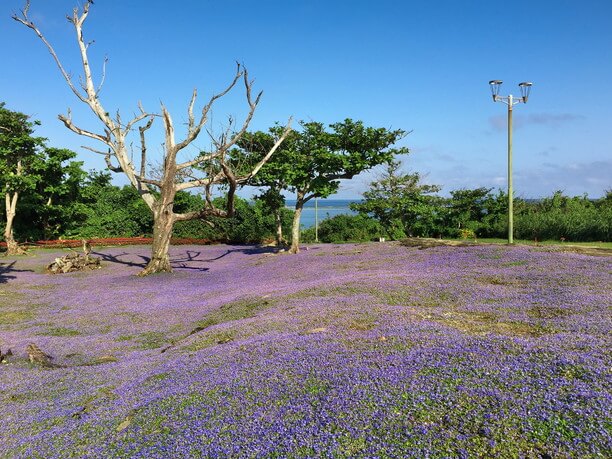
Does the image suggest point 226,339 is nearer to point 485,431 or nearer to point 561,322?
point 485,431

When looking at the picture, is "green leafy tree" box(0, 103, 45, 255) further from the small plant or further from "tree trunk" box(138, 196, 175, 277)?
the small plant

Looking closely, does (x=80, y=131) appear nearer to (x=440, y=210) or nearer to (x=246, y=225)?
(x=246, y=225)

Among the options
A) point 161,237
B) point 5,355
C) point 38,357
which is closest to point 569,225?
point 161,237

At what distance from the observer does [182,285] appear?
52.2 feet

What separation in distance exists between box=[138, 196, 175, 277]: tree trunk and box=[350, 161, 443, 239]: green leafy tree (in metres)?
14.4

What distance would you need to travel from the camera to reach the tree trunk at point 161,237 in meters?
18.8

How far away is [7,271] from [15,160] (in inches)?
471

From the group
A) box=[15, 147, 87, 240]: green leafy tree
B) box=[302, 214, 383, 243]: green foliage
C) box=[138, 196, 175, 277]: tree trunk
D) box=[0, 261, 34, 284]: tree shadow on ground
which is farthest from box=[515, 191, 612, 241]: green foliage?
box=[15, 147, 87, 240]: green leafy tree

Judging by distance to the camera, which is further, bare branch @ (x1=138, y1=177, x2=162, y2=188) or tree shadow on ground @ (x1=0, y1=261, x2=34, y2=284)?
bare branch @ (x1=138, y1=177, x2=162, y2=188)

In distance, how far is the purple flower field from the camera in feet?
12.0

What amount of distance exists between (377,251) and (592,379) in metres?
15.6

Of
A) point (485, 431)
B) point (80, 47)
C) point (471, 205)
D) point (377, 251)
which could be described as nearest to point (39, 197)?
point (80, 47)

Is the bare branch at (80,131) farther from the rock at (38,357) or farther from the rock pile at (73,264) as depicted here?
the rock at (38,357)

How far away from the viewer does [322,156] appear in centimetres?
2097
